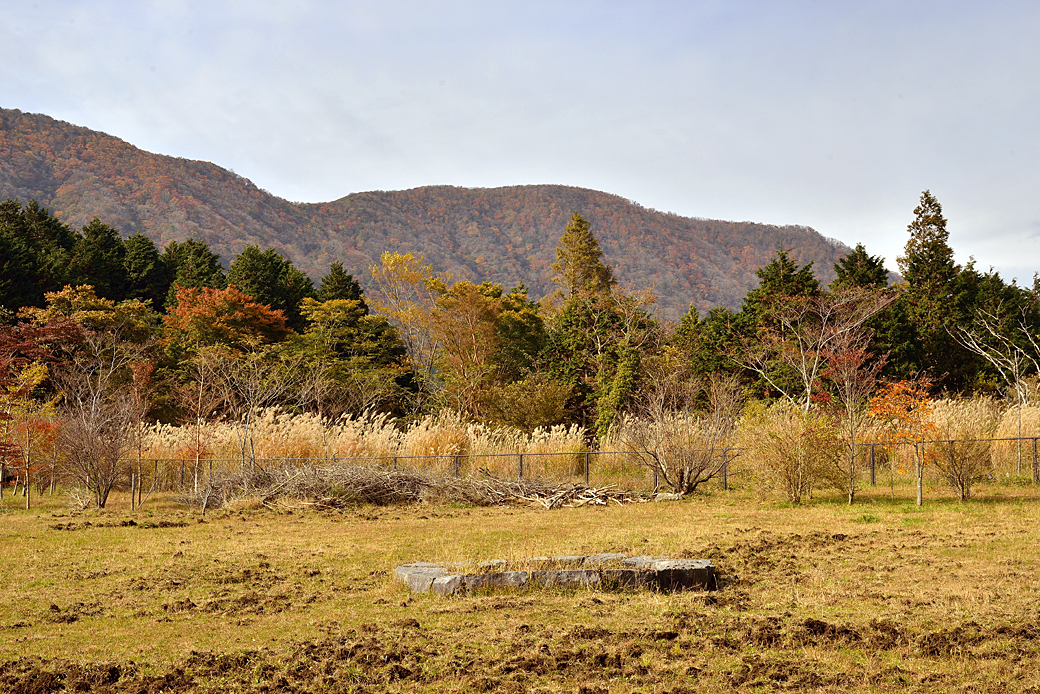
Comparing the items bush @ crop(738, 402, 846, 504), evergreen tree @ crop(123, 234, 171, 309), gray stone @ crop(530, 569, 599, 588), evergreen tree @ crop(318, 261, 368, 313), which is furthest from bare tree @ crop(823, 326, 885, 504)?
evergreen tree @ crop(123, 234, 171, 309)

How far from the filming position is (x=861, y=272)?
98.0ft

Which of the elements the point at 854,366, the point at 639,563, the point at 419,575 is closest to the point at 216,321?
the point at 854,366

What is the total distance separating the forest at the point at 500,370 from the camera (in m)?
16.4

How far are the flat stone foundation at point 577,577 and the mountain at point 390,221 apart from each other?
73227 millimetres

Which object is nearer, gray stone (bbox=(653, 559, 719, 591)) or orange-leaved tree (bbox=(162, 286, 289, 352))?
gray stone (bbox=(653, 559, 719, 591))

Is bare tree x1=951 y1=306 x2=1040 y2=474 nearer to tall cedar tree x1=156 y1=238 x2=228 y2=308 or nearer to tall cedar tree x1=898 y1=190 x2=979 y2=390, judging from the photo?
tall cedar tree x1=898 y1=190 x2=979 y2=390

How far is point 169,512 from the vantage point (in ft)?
50.4

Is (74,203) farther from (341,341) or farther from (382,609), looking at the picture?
(382,609)

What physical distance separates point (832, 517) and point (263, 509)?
1063 centimetres

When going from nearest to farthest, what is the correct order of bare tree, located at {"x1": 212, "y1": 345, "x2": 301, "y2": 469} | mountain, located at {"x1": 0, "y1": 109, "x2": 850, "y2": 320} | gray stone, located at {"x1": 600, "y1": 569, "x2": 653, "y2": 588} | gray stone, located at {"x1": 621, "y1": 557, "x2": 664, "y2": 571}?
gray stone, located at {"x1": 600, "y1": 569, "x2": 653, "y2": 588}, gray stone, located at {"x1": 621, "y1": 557, "x2": 664, "y2": 571}, bare tree, located at {"x1": 212, "y1": 345, "x2": 301, "y2": 469}, mountain, located at {"x1": 0, "y1": 109, "x2": 850, "y2": 320}

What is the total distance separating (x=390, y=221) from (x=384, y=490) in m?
99.0

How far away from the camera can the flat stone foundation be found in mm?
7527

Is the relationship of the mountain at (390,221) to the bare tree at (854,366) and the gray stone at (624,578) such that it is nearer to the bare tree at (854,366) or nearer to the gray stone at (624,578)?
the bare tree at (854,366)

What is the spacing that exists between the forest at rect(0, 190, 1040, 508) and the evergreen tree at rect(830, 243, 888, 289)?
Answer: 0.10m
